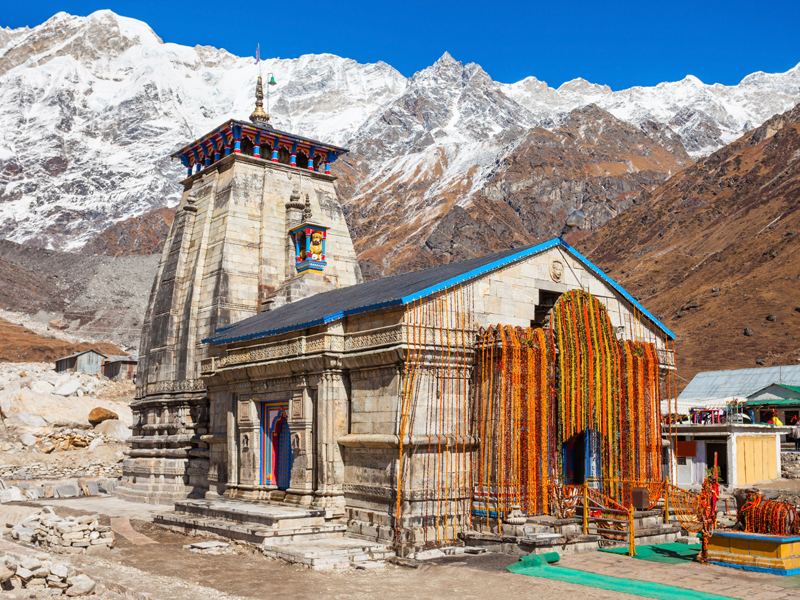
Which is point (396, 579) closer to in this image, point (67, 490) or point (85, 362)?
point (67, 490)

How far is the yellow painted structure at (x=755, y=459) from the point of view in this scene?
2941 cm

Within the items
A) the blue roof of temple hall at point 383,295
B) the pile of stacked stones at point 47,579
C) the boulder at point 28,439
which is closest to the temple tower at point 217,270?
the blue roof of temple hall at point 383,295

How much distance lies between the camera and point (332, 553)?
16.6 metres

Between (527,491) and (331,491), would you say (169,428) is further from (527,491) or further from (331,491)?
Result: (527,491)

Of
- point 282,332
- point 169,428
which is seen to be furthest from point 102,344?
point 282,332

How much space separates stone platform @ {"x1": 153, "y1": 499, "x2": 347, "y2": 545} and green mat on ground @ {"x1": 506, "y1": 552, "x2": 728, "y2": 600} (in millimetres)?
4999

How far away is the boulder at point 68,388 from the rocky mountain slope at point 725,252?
161 ft

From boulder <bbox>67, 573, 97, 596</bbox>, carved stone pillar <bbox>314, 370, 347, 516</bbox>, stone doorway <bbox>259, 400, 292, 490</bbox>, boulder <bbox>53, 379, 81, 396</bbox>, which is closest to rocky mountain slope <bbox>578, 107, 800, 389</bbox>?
boulder <bbox>53, 379, 81, 396</bbox>

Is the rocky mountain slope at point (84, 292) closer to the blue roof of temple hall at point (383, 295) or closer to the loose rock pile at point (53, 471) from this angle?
the loose rock pile at point (53, 471)

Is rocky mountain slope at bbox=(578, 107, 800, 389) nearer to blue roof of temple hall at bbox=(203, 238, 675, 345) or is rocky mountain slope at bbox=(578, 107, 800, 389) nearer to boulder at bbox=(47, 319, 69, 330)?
blue roof of temple hall at bbox=(203, 238, 675, 345)

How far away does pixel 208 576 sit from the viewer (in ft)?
50.8

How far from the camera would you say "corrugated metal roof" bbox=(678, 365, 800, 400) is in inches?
1873

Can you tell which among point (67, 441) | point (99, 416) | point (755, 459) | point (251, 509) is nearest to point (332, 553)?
point (251, 509)

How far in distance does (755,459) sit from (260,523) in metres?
20.5
